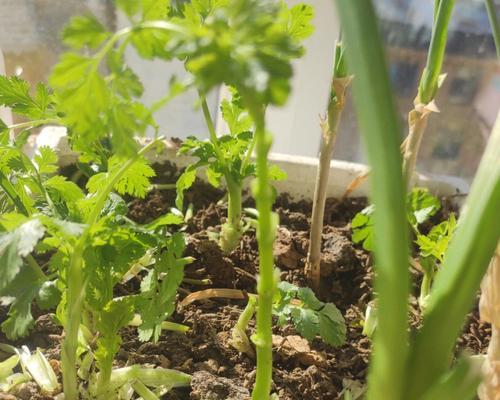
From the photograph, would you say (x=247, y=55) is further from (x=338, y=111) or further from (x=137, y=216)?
(x=137, y=216)

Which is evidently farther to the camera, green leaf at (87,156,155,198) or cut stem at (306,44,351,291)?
cut stem at (306,44,351,291)

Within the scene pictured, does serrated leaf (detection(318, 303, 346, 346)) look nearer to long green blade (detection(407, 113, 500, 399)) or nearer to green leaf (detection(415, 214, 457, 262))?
green leaf (detection(415, 214, 457, 262))

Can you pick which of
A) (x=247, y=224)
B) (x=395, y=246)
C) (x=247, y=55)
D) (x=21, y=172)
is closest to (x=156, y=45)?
(x=247, y=55)

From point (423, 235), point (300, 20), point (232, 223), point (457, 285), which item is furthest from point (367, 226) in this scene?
point (457, 285)

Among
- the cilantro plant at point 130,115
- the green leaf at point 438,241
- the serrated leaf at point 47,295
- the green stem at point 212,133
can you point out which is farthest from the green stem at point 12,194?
the green leaf at point 438,241

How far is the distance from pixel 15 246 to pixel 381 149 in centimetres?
30

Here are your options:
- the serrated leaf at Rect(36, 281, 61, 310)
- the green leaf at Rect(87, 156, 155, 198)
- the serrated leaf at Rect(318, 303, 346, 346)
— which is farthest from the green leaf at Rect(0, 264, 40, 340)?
the serrated leaf at Rect(318, 303, 346, 346)

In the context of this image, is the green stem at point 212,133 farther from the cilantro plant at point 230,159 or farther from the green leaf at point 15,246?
the green leaf at point 15,246

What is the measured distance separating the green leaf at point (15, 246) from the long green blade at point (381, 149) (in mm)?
268

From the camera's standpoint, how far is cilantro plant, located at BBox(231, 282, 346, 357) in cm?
68

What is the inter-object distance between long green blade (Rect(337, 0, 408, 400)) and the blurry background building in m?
0.80

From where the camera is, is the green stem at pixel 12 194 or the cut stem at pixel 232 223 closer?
the green stem at pixel 12 194

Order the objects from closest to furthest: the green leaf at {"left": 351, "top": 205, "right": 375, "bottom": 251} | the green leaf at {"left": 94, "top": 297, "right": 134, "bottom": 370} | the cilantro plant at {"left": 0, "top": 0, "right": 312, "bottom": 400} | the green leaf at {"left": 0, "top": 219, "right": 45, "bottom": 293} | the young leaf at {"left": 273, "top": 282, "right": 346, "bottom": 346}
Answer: the cilantro plant at {"left": 0, "top": 0, "right": 312, "bottom": 400}, the green leaf at {"left": 0, "top": 219, "right": 45, "bottom": 293}, the green leaf at {"left": 94, "top": 297, "right": 134, "bottom": 370}, the young leaf at {"left": 273, "top": 282, "right": 346, "bottom": 346}, the green leaf at {"left": 351, "top": 205, "right": 375, "bottom": 251}

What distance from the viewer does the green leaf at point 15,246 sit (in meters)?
0.47
